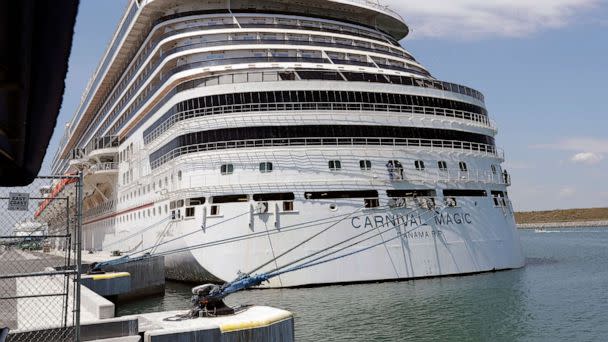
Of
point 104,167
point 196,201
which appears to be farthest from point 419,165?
point 104,167

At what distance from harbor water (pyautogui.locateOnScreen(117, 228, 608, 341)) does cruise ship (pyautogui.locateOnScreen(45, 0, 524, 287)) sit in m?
1.12

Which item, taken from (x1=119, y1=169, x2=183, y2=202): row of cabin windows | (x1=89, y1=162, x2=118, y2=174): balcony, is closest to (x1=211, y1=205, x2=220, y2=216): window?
(x1=119, y1=169, x2=183, y2=202): row of cabin windows

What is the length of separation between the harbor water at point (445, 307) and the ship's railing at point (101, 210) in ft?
52.1

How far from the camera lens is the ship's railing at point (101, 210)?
40713 mm

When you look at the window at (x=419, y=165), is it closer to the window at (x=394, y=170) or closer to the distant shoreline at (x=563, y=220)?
the window at (x=394, y=170)

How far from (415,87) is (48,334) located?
2045 cm

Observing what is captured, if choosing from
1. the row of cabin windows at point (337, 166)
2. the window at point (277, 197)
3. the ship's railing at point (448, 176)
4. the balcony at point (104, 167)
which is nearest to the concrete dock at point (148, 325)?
the window at point (277, 197)

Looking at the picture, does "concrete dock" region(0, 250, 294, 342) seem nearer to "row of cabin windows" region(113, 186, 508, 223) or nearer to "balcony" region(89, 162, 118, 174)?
"row of cabin windows" region(113, 186, 508, 223)

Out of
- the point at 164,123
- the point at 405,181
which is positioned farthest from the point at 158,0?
the point at 405,181

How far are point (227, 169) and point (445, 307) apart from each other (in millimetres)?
10359

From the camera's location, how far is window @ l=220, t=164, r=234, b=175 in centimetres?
2417

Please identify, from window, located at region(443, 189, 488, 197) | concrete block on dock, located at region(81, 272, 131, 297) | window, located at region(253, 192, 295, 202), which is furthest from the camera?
window, located at region(443, 189, 488, 197)

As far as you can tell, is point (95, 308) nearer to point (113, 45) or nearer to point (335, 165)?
point (335, 165)

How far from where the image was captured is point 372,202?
79.0ft
